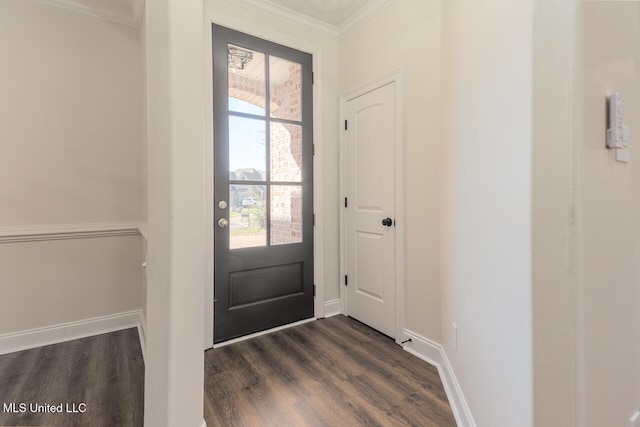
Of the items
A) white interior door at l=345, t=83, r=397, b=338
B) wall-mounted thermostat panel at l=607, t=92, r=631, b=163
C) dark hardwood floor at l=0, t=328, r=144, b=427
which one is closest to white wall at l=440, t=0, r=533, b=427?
wall-mounted thermostat panel at l=607, t=92, r=631, b=163

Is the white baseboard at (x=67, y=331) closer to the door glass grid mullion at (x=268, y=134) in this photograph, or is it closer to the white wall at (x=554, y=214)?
the door glass grid mullion at (x=268, y=134)

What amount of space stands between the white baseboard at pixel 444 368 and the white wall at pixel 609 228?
58cm

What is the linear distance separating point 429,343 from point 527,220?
57.8 inches

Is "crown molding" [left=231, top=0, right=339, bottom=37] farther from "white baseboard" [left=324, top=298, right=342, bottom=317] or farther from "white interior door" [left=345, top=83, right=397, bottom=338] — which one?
"white baseboard" [left=324, top=298, right=342, bottom=317]

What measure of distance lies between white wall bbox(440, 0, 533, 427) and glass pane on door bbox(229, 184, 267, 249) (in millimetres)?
1461

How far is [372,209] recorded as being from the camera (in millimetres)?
2467

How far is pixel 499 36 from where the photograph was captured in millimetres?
1006

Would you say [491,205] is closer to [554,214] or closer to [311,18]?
[554,214]

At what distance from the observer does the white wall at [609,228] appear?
764 millimetres

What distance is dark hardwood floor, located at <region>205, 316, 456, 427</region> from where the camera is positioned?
147cm

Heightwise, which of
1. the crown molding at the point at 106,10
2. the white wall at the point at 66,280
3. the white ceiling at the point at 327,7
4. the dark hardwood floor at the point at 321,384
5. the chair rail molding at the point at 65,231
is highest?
the white ceiling at the point at 327,7

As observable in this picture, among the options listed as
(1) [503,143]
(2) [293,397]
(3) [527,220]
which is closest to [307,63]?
(1) [503,143]

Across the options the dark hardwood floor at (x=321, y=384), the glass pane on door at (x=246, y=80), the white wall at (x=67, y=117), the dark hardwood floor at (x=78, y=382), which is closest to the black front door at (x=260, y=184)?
the glass pane on door at (x=246, y=80)

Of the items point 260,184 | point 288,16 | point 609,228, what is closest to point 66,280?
point 260,184
